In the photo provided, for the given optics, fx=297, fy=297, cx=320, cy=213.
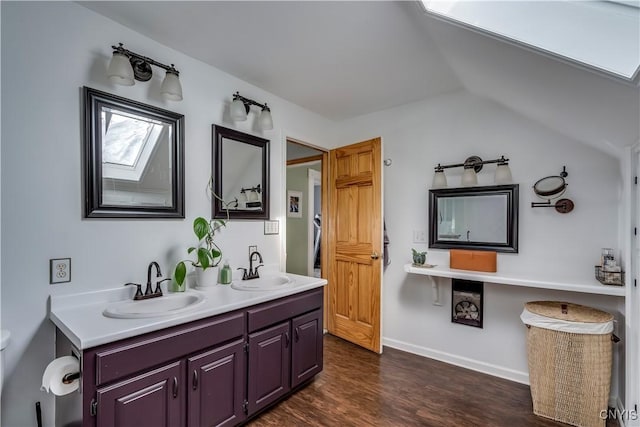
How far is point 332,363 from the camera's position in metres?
2.71

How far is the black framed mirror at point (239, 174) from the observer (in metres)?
2.31

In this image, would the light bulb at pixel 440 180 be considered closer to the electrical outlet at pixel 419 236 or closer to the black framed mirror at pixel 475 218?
the black framed mirror at pixel 475 218

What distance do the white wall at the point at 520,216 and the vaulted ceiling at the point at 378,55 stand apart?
21cm

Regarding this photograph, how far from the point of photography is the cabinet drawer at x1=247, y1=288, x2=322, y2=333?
187cm

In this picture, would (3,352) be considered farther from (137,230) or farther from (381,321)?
(381,321)

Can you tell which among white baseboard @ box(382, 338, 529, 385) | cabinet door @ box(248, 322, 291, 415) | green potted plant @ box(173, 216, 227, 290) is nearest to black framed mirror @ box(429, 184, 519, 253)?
white baseboard @ box(382, 338, 529, 385)

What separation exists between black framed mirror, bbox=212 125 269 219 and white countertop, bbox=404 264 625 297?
1.50 m

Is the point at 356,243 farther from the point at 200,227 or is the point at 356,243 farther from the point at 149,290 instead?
the point at 149,290

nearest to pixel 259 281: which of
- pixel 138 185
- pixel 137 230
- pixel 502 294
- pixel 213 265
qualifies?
pixel 213 265

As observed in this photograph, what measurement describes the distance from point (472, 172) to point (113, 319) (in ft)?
8.86

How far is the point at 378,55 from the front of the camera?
213 cm

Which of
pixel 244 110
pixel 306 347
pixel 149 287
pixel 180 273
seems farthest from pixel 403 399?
pixel 244 110

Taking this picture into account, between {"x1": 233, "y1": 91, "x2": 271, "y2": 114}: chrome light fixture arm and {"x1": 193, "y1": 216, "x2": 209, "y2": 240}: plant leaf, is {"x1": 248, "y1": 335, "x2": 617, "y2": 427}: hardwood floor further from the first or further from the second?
{"x1": 233, "y1": 91, "x2": 271, "y2": 114}: chrome light fixture arm

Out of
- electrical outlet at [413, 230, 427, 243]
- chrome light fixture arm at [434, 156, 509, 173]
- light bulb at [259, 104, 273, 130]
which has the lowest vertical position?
electrical outlet at [413, 230, 427, 243]
